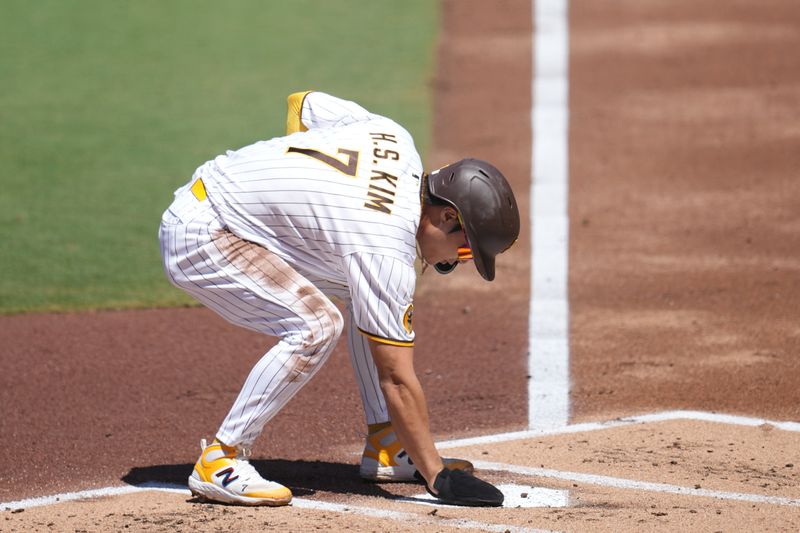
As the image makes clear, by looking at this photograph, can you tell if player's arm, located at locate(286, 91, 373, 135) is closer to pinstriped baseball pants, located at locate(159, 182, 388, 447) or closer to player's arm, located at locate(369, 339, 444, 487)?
pinstriped baseball pants, located at locate(159, 182, 388, 447)

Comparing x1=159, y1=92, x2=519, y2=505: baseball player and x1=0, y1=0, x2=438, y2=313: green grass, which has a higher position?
x1=0, y1=0, x2=438, y2=313: green grass

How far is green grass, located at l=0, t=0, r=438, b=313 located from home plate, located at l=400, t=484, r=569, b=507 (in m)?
3.37

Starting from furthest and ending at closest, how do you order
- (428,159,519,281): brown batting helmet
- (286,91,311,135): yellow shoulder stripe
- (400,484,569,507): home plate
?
1. (286,91,311,135): yellow shoulder stripe
2. (400,484,569,507): home plate
3. (428,159,519,281): brown batting helmet

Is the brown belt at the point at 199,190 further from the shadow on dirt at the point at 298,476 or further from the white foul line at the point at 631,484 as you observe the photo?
the white foul line at the point at 631,484

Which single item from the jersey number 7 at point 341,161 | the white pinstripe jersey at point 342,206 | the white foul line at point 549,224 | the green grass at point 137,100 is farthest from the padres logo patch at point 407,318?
the green grass at point 137,100

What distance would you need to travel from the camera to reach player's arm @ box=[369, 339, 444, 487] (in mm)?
4461

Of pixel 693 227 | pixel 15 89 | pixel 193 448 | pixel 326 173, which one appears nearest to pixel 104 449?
pixel 193 448

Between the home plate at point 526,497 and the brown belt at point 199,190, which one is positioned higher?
the brown belt at point 199,190

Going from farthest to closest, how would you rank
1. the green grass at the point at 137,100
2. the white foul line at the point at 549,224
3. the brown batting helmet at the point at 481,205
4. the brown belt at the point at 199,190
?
the green grass at the point at 137,100
the white foul line at the point at 549,224
the brown belt at the point at 199,190
the brown batting helmet at the point at 481,205

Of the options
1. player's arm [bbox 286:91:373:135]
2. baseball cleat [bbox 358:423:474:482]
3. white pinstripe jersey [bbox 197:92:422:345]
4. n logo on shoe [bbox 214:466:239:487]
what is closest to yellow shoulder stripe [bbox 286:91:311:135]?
player's arm [bbox 286:91:373:135]

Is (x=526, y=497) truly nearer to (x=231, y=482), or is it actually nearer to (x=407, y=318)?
(x=407, y=318)

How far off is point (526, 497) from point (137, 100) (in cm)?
802

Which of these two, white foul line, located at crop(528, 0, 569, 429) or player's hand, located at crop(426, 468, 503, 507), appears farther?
white foul line, located at crop(528, 0, 569, 429)

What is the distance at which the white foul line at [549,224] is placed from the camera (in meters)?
6.27
